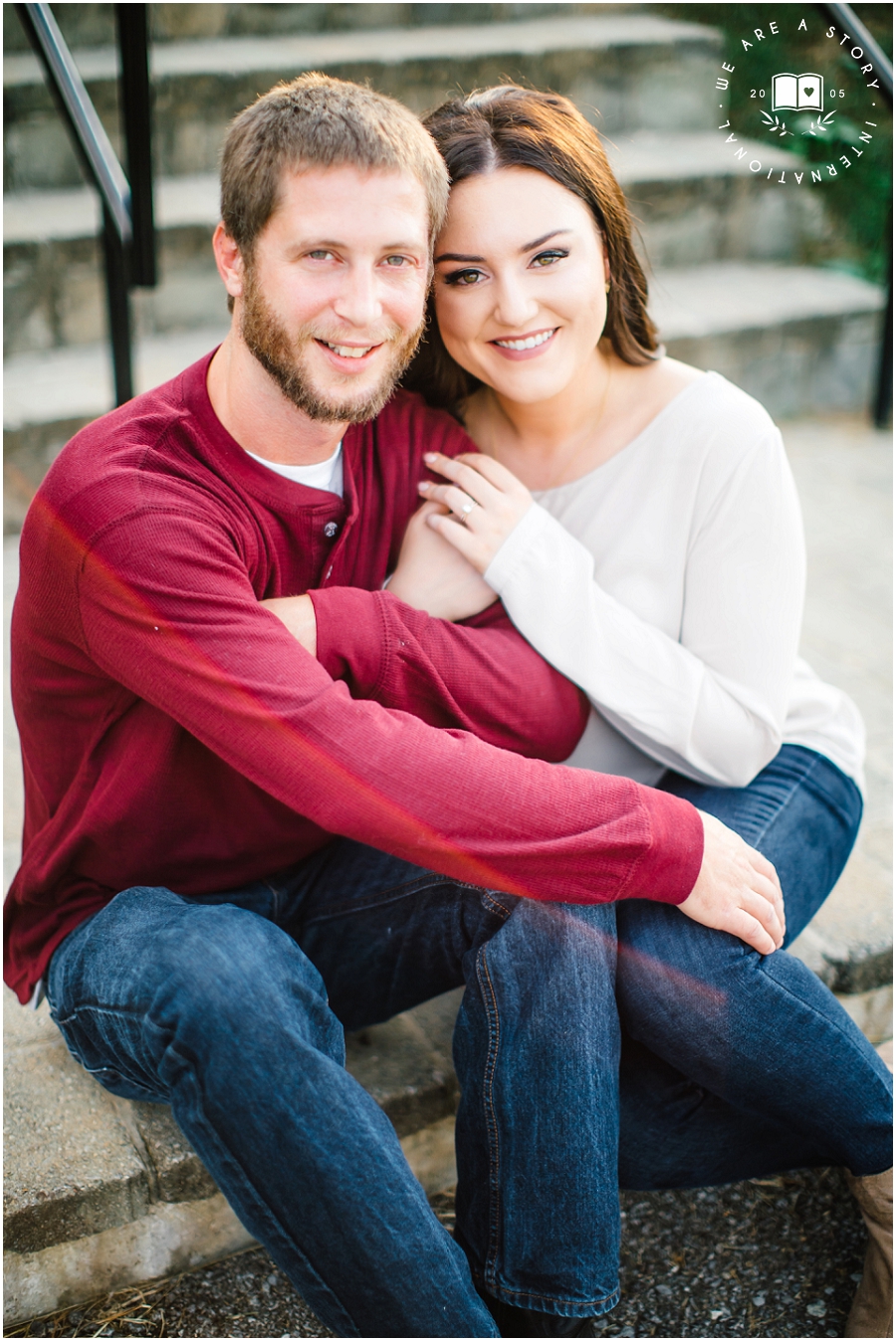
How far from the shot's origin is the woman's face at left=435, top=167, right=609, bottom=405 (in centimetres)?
155

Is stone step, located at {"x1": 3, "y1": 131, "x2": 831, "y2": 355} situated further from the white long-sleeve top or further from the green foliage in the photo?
the white long-sleeve top

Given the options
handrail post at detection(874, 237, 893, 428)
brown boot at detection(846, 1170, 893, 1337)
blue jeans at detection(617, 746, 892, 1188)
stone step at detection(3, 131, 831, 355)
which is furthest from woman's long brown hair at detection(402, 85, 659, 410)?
handrail post at detection(874, 237, 893, 428)

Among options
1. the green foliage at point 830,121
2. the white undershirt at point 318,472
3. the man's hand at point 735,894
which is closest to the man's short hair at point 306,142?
the white undershirt at point 318,472

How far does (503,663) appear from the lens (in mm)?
1523

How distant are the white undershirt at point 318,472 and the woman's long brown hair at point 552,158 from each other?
0.31m

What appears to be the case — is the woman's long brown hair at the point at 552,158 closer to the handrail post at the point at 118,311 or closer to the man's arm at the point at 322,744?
the man's arm at the point at 322,744

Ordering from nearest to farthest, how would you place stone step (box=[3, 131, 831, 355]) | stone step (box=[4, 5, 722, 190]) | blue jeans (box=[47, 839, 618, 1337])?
blue jeans (box=[47, 839, 618, 1337]), stone step (box=[3, 131, 831, 355]), stone step (box=[4, 5, 722, 190])

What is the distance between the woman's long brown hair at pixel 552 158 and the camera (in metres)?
1.55

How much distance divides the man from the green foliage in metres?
2.94

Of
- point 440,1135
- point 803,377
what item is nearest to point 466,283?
point 440,1135

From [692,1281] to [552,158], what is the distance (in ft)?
A: 4.96

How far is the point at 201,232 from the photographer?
10.3 feet

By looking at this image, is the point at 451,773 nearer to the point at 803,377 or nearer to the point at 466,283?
the point at 466,283

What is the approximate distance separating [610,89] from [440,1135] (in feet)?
11.5
